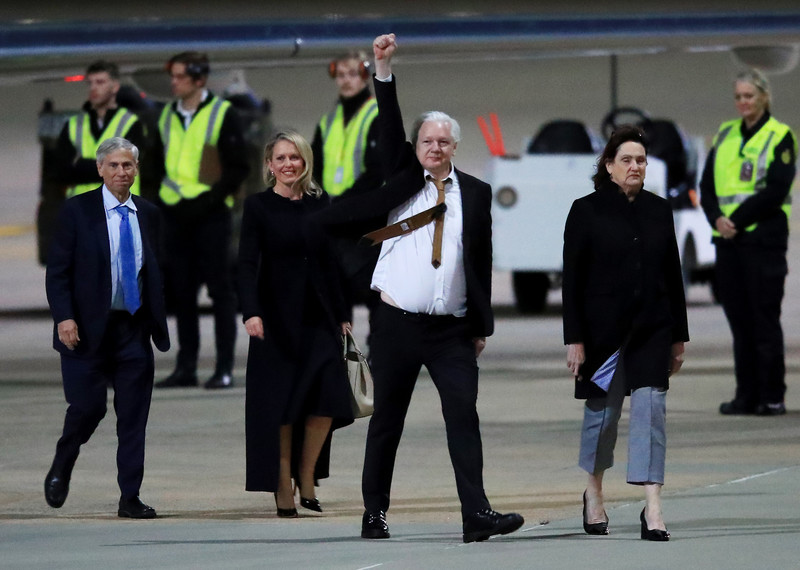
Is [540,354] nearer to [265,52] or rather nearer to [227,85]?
[265,52]

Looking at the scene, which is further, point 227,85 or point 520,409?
point 227,85

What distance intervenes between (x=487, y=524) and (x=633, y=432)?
70 cm

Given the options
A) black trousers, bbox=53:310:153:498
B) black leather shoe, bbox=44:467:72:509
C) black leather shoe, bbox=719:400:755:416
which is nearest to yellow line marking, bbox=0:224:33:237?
black leather shoe, bbox=719:400:755:416

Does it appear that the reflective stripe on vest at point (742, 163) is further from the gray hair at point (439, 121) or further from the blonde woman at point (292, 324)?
the gray hair at point (439, 121)

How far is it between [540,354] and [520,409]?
3.39 metres

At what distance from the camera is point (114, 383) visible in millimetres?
8055

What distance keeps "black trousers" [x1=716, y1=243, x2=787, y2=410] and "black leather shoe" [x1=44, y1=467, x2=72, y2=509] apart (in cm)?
456

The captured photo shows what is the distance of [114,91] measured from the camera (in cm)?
1197

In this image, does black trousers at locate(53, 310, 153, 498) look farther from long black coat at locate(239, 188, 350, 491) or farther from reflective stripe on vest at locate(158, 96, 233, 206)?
reflective stripe on vest at locate(158, 96, 233, 206)

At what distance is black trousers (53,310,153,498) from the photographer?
799 centimetres

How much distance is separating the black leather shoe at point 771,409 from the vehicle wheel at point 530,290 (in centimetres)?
747

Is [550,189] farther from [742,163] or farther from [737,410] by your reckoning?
[737,410]

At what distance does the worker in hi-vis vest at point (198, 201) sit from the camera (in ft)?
40.5

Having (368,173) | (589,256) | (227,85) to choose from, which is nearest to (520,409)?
(368,173)
